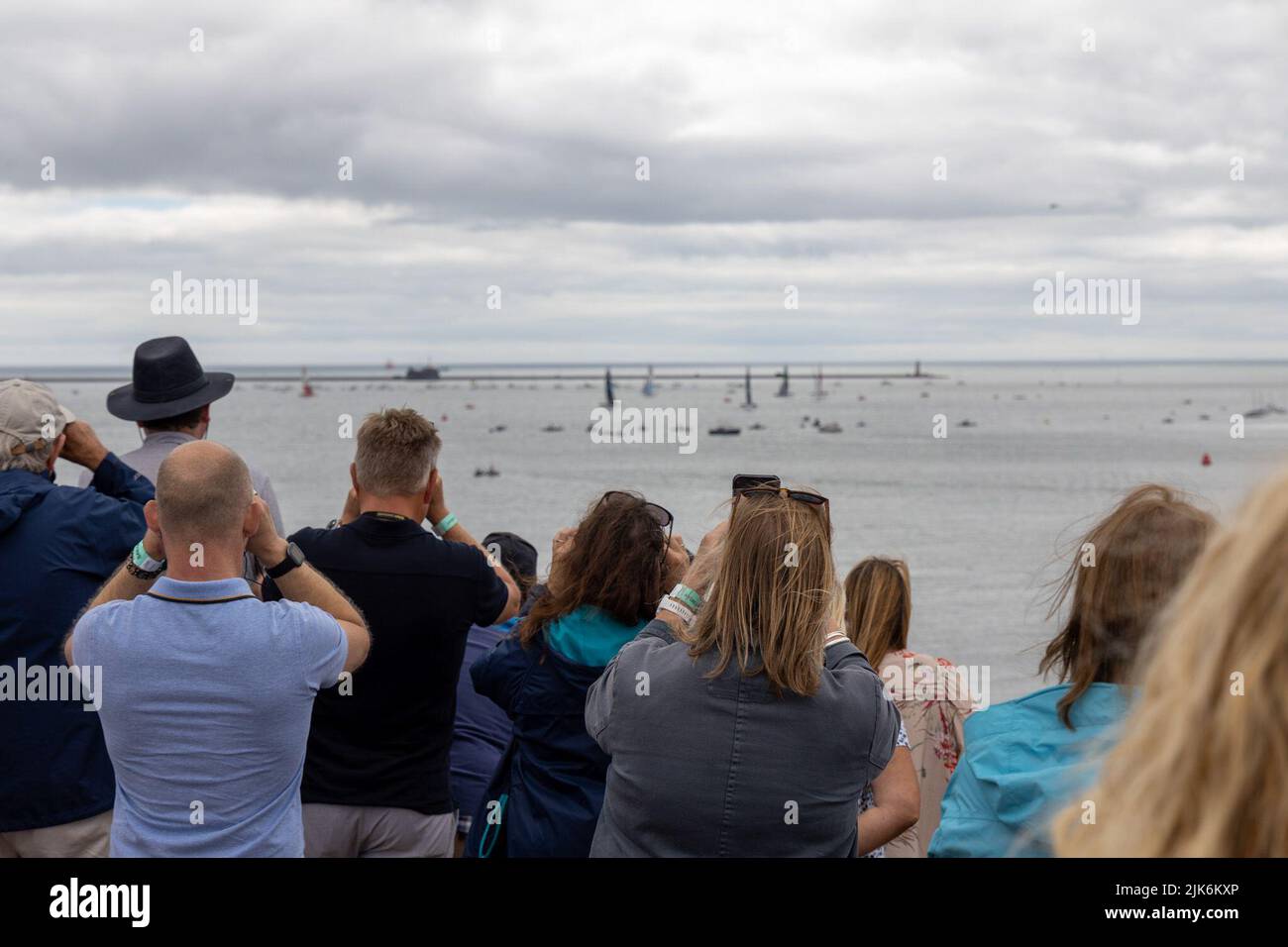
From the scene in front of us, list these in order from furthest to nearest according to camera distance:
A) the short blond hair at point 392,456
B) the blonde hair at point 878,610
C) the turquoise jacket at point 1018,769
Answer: the blonde hair at point 878,610 < the short blond hair at point 392,456 < the turquoise jacket at point 1018,769

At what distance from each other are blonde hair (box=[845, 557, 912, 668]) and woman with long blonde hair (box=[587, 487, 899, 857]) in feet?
5.37

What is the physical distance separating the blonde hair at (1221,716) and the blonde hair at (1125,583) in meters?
1.61

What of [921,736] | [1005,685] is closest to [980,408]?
[1005,685]

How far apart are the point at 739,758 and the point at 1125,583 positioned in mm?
994

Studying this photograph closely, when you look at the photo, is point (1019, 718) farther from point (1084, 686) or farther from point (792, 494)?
point (792, 494)

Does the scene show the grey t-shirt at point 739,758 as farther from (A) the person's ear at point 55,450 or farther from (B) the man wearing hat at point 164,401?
(A) the person's ear at point 55,450

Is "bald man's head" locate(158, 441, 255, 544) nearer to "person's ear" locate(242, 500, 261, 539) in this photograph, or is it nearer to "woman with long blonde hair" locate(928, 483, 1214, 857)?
"person's ear" locate(242, 500, 261, 539)

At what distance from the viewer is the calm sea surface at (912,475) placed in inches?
1273

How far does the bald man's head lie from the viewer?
2.99 metres

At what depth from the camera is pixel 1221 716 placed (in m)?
1.11

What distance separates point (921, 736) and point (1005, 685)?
67.9 feet

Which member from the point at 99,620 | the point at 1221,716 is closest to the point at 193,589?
the point at 99,620

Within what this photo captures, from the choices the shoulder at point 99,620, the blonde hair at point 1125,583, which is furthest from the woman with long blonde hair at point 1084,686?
the shoulder at point 99,620
